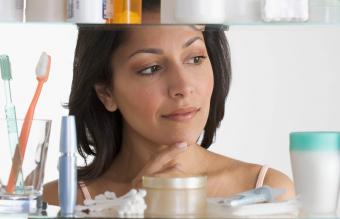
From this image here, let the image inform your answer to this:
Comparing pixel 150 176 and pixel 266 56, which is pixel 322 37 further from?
pixel 150 176

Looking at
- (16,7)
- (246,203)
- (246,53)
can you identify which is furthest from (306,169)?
(16,7)

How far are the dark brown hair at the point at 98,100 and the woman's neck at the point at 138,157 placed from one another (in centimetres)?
1

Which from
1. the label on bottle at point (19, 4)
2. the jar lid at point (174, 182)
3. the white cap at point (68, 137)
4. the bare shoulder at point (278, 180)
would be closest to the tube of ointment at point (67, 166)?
the white cap at point (68, 137)

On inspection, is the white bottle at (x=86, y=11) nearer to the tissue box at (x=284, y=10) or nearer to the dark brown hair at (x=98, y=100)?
the dark brown hair at (x=98, y=100)

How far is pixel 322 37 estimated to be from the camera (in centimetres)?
117

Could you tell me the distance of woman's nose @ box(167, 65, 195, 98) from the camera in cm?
115

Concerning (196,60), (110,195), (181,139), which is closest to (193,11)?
(196,60)

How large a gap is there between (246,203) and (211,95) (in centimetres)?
19

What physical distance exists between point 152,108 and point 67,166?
18cm

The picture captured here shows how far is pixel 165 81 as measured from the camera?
1.15 metres

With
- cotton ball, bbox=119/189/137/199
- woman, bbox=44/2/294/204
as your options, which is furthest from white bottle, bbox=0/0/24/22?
cotton ball, bbox=119/189/137/199

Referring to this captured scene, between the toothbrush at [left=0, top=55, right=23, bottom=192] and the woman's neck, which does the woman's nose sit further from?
the toothbrush at [left=0, top=55, right=23, bottom=192]

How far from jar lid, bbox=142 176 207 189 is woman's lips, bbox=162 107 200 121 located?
4.9 inches

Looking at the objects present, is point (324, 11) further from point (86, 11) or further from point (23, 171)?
point (23, 171)
